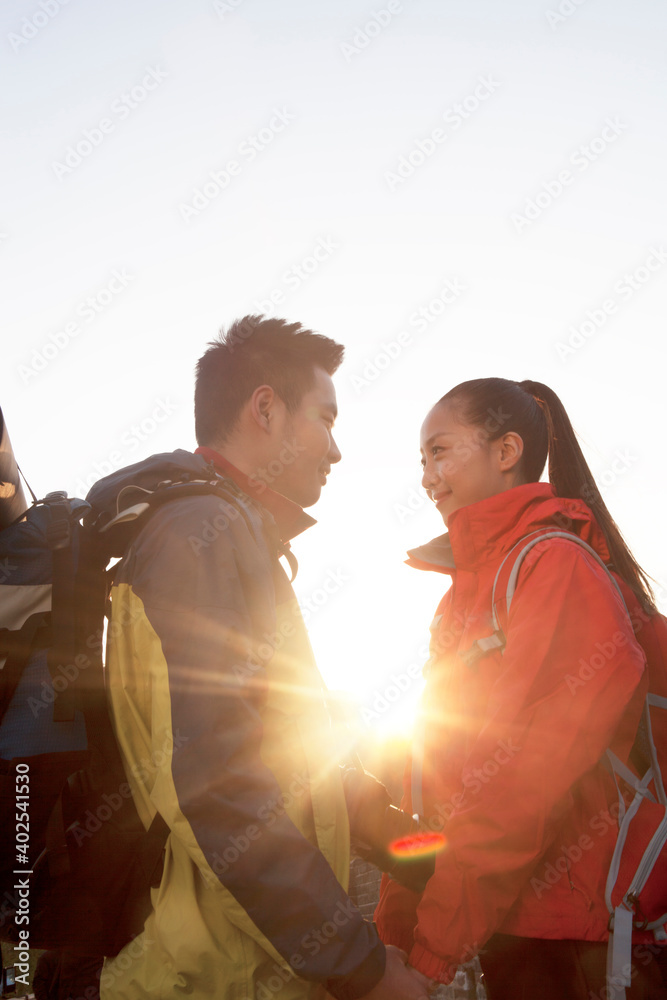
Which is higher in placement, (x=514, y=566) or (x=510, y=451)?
(x=510, y=451)

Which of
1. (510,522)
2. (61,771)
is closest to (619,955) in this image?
(510,522)

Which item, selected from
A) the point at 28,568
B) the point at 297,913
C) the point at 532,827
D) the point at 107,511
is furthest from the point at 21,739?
the point at 532,827

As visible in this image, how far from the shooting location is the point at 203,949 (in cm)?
164

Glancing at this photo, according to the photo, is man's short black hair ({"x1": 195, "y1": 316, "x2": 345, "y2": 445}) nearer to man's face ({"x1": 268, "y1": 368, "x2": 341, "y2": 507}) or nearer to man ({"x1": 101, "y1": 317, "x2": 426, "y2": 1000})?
man's face ({"x1": 268, "y1": 368, "x2": 341, "y2": 507})

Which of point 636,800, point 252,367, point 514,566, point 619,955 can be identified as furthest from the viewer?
point 252,367

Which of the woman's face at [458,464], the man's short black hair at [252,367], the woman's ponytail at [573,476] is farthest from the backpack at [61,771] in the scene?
the woman's ponytail at [573,476]

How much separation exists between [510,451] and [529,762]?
1.24m

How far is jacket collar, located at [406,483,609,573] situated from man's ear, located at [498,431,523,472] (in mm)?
228

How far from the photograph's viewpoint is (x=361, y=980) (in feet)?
5.35

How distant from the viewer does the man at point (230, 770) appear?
5.27 ft

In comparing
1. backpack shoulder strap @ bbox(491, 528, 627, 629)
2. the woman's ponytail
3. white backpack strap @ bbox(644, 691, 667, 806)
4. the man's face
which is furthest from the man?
the woman's ponytail

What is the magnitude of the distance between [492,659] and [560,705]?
1.00 feet

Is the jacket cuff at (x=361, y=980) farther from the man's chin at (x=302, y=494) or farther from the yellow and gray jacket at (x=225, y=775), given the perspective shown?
the man's chin at (x=302, y=494)

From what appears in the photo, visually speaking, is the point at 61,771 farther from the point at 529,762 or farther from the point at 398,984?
the point at 529,762
